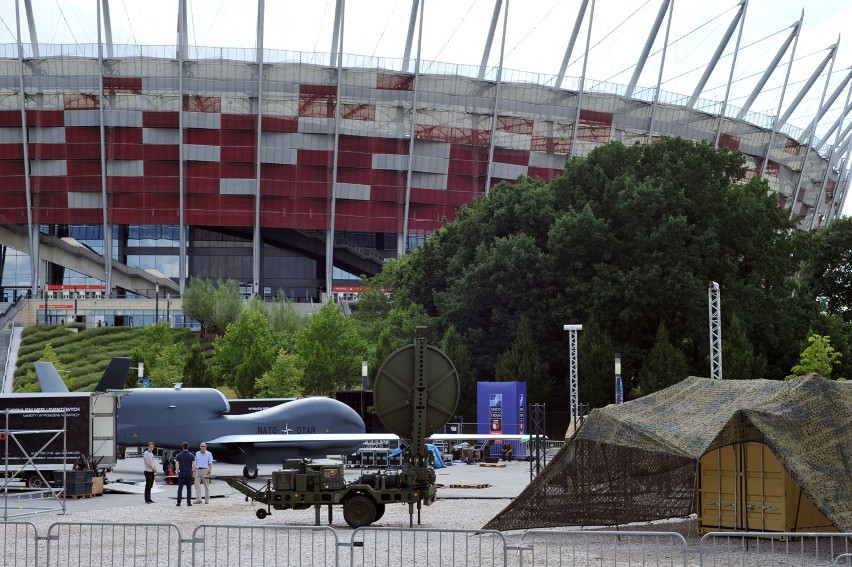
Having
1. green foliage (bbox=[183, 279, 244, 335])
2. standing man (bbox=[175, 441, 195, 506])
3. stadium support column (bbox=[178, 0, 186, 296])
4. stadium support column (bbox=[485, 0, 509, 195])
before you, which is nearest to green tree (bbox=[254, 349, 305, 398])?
green foliage (bbox=[183, 279, 244, 335])

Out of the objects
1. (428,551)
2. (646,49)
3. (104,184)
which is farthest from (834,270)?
(428,551)

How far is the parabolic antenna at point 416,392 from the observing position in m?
20.4

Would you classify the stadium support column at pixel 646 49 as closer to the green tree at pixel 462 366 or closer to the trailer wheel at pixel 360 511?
the green tree at pixel 462 366

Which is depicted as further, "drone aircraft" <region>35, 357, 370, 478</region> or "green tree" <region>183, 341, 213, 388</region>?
"green tree" <region>183, 341, 213, 388</region>

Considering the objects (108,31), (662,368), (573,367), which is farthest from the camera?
(108,31)

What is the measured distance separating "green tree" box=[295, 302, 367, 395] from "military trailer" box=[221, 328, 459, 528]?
43892 millimetres

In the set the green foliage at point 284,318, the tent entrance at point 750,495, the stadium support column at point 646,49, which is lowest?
the tent entrance at point 750,495

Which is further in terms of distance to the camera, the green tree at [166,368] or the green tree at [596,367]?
the green tree at [166,368]

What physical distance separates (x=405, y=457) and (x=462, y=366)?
1366 inches

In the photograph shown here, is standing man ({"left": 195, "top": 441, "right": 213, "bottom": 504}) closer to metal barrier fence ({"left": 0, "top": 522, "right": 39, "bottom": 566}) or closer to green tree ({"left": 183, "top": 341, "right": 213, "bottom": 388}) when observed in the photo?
metal barrier fence ({"left": 0, "top": 522, "right": 39, "bottom": 566})

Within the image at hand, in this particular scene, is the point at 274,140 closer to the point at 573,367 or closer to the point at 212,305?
the point at 212,305

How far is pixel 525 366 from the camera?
54.3 metres

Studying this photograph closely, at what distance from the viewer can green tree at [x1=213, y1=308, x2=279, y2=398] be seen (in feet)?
222

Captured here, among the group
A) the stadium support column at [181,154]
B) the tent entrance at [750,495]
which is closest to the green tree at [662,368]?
the tent entrance at [750,495]
